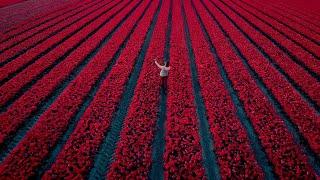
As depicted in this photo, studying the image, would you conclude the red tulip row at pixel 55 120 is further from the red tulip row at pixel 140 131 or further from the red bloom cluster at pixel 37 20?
the red bloom cluster at pixel 37 20

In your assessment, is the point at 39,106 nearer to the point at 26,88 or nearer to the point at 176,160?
the point at 26,88

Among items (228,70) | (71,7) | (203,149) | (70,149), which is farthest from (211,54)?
(71,7)

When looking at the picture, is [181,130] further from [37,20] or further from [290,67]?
[37,20]

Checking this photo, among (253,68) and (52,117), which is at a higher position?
(52,117)

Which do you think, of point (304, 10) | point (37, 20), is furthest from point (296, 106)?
point (304, 10)

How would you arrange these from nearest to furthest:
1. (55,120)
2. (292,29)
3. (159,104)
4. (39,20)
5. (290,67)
Result: (55,120)
(159,104)
(290,67)
(292,29)
(39,20)

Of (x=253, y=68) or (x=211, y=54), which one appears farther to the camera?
(x=211, y=54)
